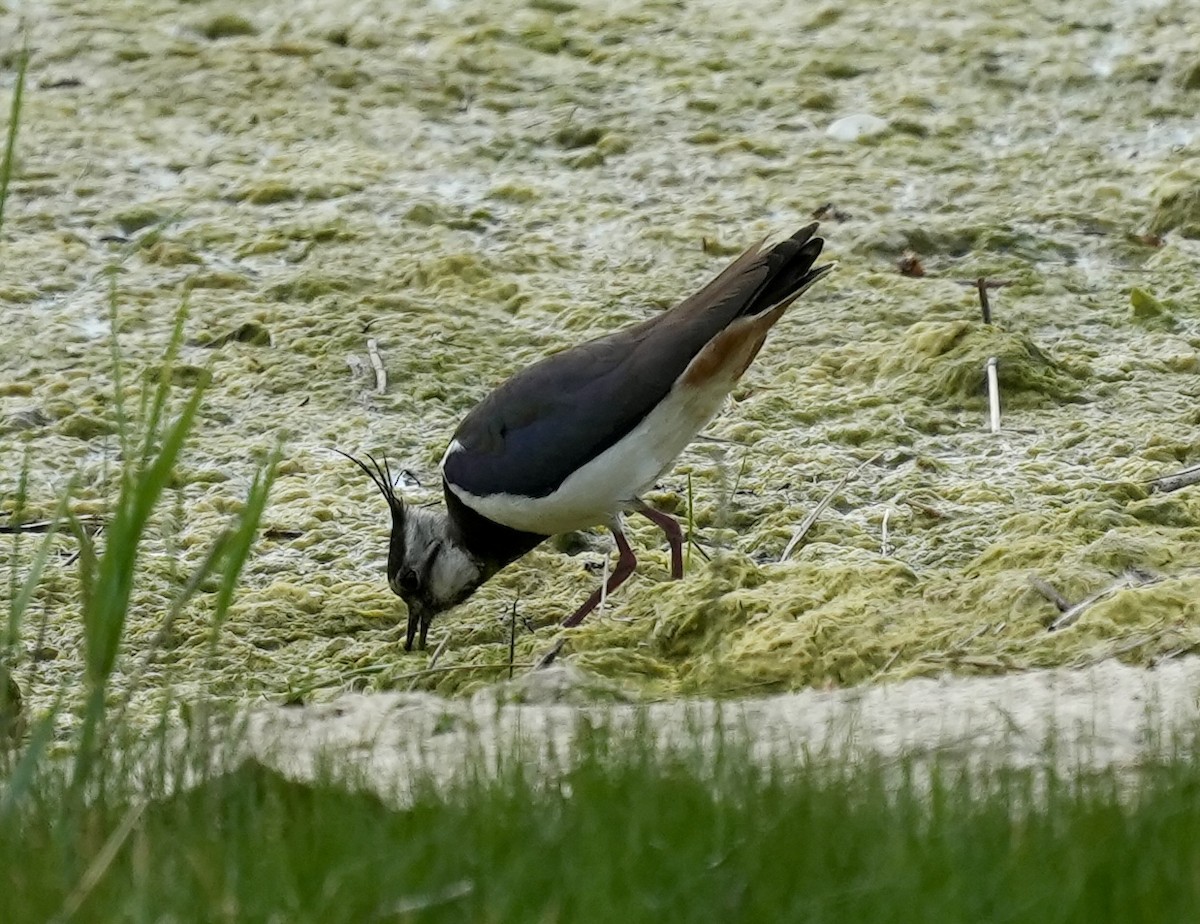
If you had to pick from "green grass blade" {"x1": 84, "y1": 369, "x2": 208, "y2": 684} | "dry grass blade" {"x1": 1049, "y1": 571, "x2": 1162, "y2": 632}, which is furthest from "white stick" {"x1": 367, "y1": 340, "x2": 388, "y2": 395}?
"green grass blade" {"x1": 84, "y1": 369, "x2": 208, "y2": 684}

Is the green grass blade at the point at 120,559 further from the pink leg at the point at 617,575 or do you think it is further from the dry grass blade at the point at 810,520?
the dry grass blade at the point at 810,520

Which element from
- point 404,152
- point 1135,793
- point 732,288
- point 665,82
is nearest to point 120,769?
point 1135,793

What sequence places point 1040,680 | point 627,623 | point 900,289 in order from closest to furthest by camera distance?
point 1040,680
point 627,623
point 900,289

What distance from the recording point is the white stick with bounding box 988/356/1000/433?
704 cm

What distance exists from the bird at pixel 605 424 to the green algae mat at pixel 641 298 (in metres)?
0.26

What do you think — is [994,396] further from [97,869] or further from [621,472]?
[97,869]

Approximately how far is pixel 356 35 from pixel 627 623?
577 centimetres

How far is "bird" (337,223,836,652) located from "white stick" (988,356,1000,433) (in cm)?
112

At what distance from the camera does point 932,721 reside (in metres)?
4.21

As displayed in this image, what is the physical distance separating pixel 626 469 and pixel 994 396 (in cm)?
156

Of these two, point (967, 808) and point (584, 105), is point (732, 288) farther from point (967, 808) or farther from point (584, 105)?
point (584, 105)

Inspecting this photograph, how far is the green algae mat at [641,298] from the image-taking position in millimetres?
5695

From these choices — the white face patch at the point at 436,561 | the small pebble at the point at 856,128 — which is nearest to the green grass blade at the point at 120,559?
the white face patch at the point at 436,561

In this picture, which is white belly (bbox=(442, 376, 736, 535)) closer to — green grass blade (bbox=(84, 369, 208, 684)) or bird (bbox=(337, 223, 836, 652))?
bird (bbox=(337, 223, 836, 652))
